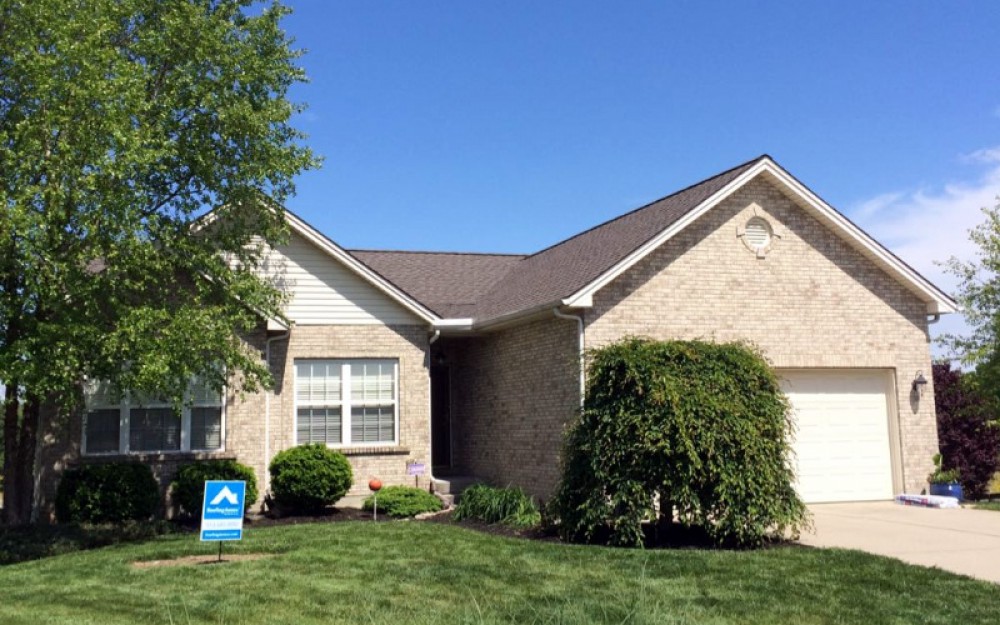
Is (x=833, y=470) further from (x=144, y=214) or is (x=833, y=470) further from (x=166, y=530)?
(x=144, y=214)

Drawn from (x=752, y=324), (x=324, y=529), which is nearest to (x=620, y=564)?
(x=324, y=529)

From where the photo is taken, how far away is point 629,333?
16.0 meters

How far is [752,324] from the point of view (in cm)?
1684

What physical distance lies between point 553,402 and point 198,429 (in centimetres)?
655

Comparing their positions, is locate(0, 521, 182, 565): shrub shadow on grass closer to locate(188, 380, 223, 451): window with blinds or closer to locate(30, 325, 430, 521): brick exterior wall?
locate(30, 325, 430, 521): brick exterior wall

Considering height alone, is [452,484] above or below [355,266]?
below

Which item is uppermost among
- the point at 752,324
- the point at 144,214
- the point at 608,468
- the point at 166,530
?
the point at 144,214

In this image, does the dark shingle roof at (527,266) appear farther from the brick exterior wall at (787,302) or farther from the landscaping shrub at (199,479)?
the landscaping shrub at (199,479)

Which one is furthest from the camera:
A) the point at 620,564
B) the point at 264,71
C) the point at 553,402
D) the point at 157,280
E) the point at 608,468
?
the point at 553,402

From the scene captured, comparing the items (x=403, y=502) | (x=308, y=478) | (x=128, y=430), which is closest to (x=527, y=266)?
(x=403, y=502)

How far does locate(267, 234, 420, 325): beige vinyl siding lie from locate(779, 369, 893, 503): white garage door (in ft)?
26.4

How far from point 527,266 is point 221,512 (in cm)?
1226

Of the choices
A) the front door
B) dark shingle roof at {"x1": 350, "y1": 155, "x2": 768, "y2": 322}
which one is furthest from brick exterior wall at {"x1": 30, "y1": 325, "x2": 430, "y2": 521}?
the front door

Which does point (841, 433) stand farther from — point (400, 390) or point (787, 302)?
point (400, 390)
